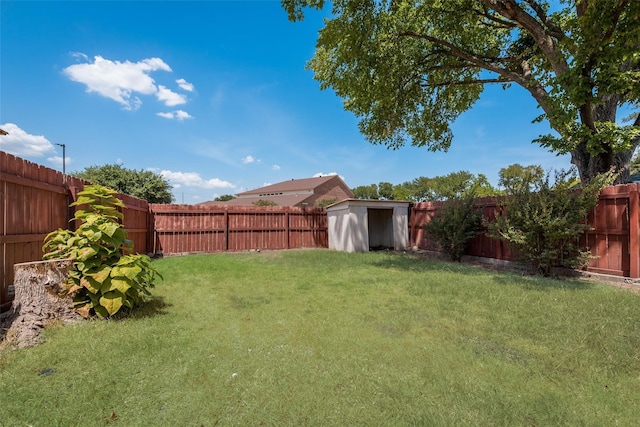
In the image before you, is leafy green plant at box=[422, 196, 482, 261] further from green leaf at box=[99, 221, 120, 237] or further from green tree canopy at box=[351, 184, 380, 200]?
green tree canopy at box=[351, 184, 380, 200]

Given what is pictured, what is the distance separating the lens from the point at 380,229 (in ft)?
45.7

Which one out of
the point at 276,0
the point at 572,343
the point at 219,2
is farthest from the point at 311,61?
the point at 572,343

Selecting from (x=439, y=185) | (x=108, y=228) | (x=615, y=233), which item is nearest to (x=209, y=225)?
(x=108, y=228)

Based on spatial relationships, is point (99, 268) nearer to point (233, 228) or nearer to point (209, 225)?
point (209, 225)

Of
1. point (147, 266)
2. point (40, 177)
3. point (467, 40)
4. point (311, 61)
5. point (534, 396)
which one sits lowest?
point (534, 396)

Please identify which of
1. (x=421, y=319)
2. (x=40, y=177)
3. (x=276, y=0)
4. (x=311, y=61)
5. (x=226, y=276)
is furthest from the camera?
(x=311, y=61)

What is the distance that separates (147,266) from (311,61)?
12.1m

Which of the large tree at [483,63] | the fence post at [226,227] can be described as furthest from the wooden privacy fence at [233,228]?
the large tree at [483,63]

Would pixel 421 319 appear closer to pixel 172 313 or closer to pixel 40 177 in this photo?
pixel 172 313

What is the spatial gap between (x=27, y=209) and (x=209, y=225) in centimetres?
802

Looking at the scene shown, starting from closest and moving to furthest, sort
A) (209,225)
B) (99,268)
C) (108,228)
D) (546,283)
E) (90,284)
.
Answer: (90,284) → (99,268) → (108,228) → (546,283) → (209,225)

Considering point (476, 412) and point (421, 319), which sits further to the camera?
point (421, 319)

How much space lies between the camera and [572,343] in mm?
2928

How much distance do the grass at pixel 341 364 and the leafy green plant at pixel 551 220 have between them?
1.73 m
